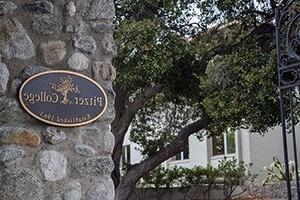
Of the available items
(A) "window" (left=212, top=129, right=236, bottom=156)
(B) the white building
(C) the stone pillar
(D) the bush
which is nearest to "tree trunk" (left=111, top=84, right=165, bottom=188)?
(D) the bush

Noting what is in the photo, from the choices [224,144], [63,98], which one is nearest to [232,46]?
[63,98]

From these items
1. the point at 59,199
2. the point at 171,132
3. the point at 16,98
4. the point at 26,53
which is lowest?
the point at 59,199

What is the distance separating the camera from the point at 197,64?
10.2m

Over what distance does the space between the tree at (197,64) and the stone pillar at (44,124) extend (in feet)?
14.8

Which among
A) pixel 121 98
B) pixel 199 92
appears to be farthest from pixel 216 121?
pixel 121 98

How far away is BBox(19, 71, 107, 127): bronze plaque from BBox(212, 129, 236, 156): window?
12.2 metres

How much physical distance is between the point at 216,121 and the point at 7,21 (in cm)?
603

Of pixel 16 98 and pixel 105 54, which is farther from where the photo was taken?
pixel 105 54

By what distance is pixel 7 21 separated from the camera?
382 cm

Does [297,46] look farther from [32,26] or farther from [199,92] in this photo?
[199,92]

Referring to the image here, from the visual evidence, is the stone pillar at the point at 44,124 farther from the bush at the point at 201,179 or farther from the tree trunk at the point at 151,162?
the bush at the point at 201,179

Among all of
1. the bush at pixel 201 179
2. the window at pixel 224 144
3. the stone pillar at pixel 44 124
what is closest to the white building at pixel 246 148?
the window at pixel 224 144

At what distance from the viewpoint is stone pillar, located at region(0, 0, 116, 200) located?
12.2 ft

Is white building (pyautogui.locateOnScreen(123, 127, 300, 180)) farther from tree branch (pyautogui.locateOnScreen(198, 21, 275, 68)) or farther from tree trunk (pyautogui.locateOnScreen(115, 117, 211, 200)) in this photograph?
tree branch (pyautogui.locateOnScreen(198, 21, 275, 68))
